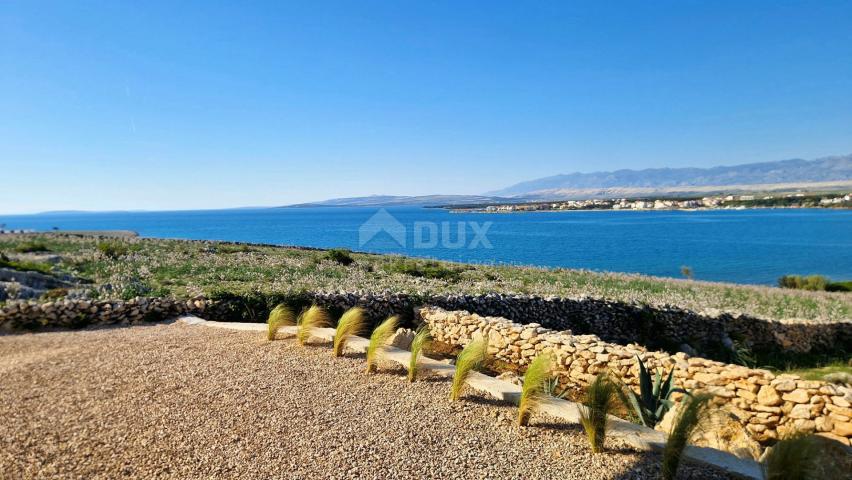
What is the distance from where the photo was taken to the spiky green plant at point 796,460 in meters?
3.29

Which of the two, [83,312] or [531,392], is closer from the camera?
[531,392]

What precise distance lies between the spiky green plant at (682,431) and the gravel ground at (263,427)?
7.5 inches

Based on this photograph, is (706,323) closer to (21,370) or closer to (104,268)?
(21,370)

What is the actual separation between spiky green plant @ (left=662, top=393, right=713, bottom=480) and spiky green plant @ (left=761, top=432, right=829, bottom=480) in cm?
53

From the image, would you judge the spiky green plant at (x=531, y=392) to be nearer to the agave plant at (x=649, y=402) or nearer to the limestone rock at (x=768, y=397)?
the agave plant at (x=649, y=402)

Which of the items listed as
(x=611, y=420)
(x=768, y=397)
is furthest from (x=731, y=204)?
(x=611, y=420)

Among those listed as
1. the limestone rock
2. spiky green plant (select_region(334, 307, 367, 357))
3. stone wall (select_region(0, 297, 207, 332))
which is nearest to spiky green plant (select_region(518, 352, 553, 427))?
the limestone rock

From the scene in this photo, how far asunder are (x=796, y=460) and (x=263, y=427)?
179 inches

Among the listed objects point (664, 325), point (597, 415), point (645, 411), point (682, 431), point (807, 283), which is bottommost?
point (807, 283)

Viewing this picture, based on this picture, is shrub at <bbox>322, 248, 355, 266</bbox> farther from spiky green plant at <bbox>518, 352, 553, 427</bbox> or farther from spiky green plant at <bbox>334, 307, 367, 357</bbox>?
spiky green plant at <bbox>518, 352, 553, 427</bbox>

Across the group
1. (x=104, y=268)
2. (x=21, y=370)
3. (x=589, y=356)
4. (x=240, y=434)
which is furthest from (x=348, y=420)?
(x=104, y=268)

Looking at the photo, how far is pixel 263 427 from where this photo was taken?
4.70 metres

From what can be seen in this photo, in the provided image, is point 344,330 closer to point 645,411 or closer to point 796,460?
point 645,411

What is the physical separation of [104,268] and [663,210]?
19792 centimetres
